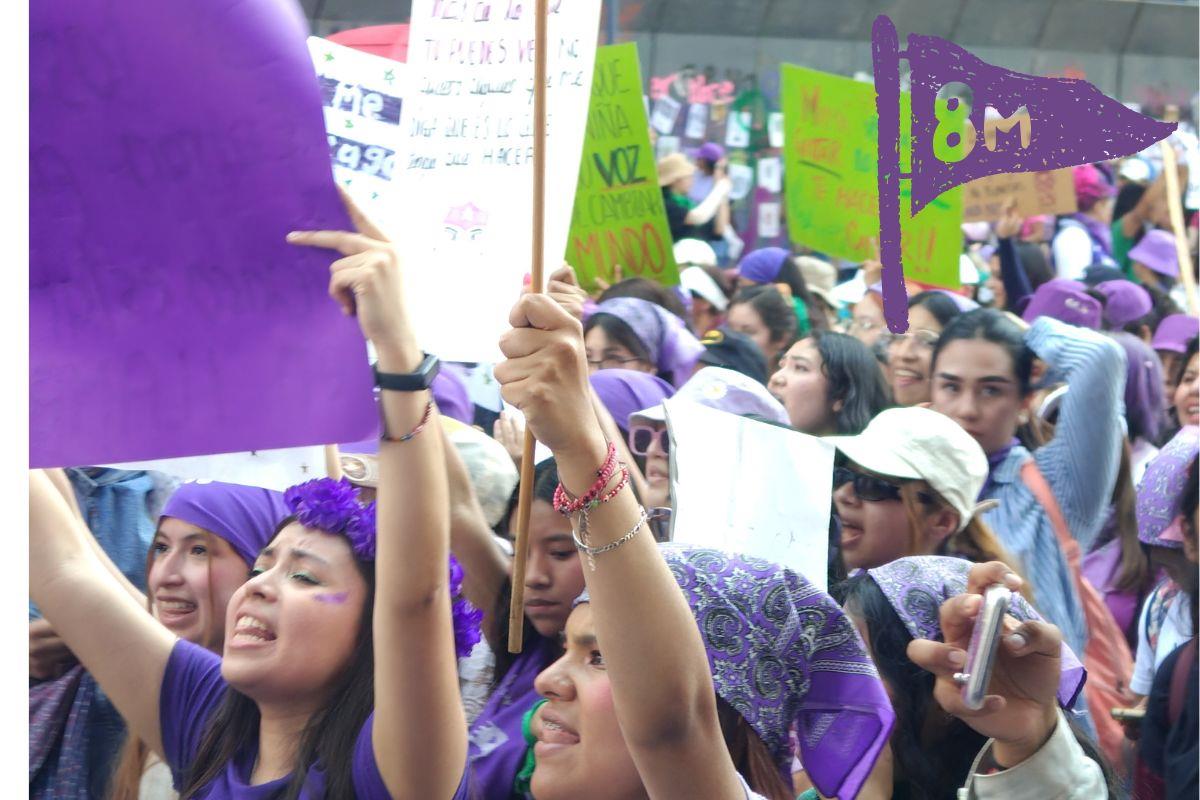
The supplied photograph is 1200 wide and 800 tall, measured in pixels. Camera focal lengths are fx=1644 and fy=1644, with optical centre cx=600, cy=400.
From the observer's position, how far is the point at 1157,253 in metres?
9.66

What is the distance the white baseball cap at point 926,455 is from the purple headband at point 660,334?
1.67m

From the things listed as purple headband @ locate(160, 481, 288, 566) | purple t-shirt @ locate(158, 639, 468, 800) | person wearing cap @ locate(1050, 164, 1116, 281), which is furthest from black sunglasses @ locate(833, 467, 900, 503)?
person wearing cap @ locate(1050, 164, 1116, 281)

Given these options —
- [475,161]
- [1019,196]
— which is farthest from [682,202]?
[475,161]

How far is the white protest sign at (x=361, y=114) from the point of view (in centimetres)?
435

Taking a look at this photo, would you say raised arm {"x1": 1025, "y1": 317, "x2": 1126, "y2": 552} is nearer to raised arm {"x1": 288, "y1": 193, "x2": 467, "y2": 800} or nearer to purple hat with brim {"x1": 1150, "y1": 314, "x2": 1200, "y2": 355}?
purple hat with brim {"x1": 1150, "y1": 314, "x2": 1200, "y2": 355}

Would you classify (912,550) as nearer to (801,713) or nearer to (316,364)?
(801,713)

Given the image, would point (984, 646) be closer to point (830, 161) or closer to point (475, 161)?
point (475, 161)

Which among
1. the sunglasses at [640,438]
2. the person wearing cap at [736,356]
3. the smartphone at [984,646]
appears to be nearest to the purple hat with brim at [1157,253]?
the person wearing cap at [736,356]

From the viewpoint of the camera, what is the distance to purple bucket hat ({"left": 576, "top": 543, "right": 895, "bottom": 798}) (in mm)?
2184

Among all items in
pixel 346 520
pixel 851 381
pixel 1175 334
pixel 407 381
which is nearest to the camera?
pixel 407 381

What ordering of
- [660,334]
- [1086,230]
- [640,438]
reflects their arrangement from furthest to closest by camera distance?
[1086,230] < [660,334] < [640,438]

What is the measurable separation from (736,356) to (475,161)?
1975 mm

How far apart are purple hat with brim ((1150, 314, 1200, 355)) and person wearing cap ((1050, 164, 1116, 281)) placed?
217 cm
